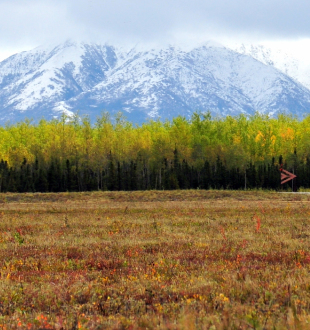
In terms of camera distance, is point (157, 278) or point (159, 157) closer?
point (157, 278)

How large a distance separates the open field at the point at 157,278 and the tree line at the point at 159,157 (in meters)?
50.2

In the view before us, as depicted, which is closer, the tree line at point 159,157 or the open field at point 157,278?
the open field at point 157,278

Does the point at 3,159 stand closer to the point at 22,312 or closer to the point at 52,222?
the point at 52,222

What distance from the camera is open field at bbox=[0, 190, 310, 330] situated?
7219 millimetres

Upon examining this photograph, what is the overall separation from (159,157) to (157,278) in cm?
6357

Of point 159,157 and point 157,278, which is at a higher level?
point 159,157

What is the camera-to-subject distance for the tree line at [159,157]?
6862 cm

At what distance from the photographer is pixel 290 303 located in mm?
7918

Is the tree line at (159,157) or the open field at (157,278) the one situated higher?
the tree line at (159,157)

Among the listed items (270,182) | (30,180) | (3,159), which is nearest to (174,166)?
(270,182)

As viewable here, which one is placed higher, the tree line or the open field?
the tree line

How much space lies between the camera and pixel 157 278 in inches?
390

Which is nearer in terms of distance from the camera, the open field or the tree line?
the open field

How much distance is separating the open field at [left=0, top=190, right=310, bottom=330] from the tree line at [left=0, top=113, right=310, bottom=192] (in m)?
50.2
